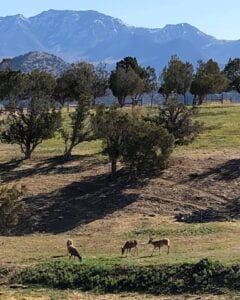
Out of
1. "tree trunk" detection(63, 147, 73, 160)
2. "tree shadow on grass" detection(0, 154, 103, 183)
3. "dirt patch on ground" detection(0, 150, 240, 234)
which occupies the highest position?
"tree trunk" detection(63, 147, 73, 160)

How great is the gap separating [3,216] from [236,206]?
15.8m

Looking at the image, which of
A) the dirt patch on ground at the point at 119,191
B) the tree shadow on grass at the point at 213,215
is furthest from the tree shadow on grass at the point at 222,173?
the tree shadow on grass at the point at 213,215

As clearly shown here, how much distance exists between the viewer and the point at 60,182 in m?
46.3

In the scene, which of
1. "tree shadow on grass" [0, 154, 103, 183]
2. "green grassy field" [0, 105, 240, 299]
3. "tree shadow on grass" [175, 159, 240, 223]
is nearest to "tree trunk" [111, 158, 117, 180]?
"green grassy field" [0, 105, 240, 299]

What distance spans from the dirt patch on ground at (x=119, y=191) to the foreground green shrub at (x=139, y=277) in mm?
10357

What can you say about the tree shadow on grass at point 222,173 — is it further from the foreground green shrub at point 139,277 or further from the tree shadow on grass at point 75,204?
the foreground green shrub at point 139,277

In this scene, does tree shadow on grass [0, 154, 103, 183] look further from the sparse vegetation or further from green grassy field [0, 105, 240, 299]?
the sparse vegetation

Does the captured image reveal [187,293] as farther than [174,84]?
No

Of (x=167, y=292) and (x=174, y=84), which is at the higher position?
(x=174, y=84)

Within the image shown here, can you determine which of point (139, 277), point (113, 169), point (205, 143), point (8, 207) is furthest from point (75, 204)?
point (205, 143)

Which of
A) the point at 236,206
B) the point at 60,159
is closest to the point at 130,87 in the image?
the point at 60,159

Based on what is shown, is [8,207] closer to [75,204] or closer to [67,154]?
[75,204]

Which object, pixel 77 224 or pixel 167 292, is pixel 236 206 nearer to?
pixel 77 224

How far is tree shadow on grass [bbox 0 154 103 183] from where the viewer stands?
48.3 meters
